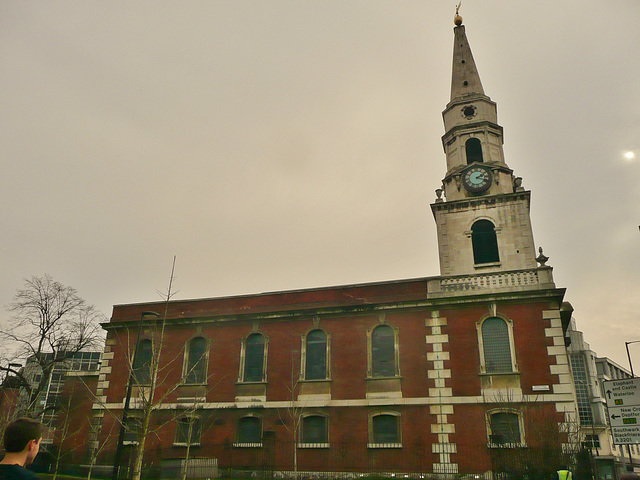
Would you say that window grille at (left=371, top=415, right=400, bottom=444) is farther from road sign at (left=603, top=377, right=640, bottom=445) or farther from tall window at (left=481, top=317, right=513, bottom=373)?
road sign at (left=603, top=377, right=640, bottom=445)

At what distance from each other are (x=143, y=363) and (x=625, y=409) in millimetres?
26551

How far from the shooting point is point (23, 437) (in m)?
4.24

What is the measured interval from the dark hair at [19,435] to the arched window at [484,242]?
26790 millimetres

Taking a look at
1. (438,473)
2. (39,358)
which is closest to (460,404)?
(438,473)

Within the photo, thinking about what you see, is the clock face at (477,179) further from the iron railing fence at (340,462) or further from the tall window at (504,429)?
the iron railing fence at (340,462)

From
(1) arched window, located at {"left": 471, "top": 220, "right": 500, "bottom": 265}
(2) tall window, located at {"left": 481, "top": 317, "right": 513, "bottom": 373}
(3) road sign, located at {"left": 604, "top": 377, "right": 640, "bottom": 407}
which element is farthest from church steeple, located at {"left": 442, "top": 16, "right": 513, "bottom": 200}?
(3) road sign, located at {"left": 604, "top": 377, "right": 640, "bottom": 407}

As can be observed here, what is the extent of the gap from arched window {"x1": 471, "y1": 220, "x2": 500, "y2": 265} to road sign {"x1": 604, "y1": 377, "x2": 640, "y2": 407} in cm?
1607

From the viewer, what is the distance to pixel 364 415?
83.1 feet

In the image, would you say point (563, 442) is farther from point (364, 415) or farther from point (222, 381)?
point (222, 381)

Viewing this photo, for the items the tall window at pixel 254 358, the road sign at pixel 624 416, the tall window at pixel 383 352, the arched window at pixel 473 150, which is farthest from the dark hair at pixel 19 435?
the arched window at pixel 473 150

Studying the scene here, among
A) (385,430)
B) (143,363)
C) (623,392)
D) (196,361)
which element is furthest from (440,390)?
(143,363)

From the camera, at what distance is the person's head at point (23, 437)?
4.20m

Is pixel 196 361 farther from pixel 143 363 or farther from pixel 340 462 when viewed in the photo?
pixel 340 462

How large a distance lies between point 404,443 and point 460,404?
→ 336 centimetres
